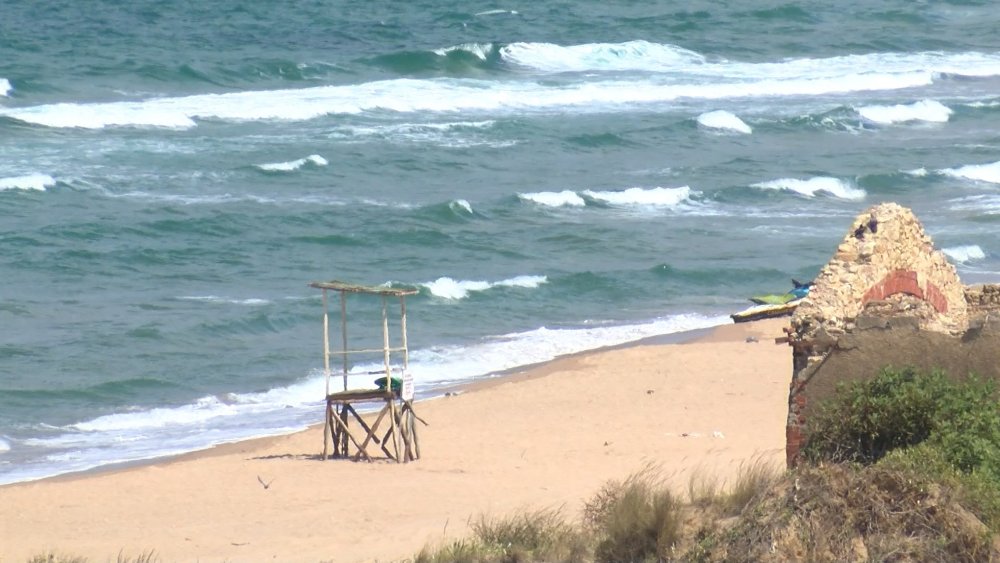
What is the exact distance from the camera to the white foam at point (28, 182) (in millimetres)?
32406

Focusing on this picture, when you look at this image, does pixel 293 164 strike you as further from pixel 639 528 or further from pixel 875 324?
pixel 875 324

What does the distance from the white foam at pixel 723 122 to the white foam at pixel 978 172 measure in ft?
Answer: 22.9

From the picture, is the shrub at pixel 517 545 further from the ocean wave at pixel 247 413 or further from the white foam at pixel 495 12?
the white foam at pixel 495 12

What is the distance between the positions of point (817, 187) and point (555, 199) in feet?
18.9

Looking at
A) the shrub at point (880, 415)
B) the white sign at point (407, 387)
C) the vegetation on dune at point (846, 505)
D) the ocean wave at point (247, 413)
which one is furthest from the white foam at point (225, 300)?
the shrub at point (880, 415)

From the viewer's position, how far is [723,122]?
4197cm

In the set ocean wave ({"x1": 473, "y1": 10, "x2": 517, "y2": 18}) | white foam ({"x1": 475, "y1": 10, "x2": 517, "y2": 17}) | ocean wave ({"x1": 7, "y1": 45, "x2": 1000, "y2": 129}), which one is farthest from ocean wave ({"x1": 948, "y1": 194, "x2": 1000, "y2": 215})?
white foam ({"x1": 475, "y1": 10, "x2": 517, "y2": 17})

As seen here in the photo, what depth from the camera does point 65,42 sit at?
51.6 meters

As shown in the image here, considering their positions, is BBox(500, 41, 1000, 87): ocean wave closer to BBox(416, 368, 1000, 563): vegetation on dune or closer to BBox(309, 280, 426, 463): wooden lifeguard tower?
BBox(309, 280, 426, 463): wooden lifeguard tower

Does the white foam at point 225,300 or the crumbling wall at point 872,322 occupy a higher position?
the crumbling wall at point 872,322

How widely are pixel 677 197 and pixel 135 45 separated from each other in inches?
963

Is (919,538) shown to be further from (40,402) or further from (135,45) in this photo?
(135,45)

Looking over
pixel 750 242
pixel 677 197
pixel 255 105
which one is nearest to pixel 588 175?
pixel 677 197

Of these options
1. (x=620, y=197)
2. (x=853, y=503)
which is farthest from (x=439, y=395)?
(x=620, y=197)
